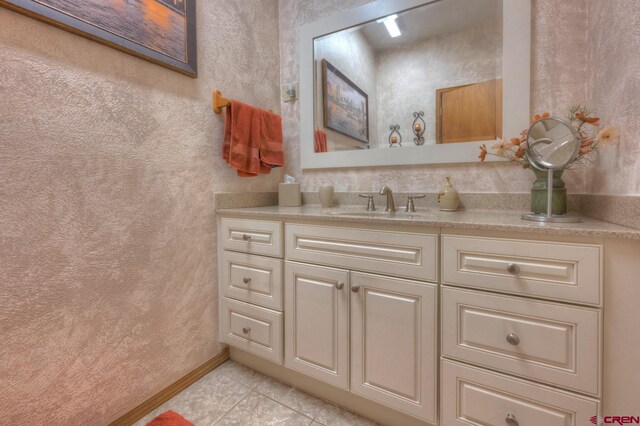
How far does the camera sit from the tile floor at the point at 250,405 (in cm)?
113

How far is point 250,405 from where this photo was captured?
1.22m

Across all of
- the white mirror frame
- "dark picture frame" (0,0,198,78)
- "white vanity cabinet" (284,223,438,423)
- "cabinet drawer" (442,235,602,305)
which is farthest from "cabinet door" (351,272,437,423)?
"dark picture frame" (0,0,198,78)

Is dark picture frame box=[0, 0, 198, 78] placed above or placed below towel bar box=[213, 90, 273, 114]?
above

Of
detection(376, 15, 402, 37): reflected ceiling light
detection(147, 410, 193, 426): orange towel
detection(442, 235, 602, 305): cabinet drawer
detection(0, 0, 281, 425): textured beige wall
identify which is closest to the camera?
detection(442, 235, 602, 305): cabinet drawer

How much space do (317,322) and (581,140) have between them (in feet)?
3.89

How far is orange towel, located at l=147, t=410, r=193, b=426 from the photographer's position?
108cm

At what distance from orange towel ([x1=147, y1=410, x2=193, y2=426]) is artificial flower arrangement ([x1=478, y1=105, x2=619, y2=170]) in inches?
65.0

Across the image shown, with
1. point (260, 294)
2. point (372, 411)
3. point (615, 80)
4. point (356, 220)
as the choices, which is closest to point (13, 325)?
point (260, 294)

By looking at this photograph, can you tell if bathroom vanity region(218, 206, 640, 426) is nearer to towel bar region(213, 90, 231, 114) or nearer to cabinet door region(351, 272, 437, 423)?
cabinet door region(351, 272, 437, 423)

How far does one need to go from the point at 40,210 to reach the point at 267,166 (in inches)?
39.9

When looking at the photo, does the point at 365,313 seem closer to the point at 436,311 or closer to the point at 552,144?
the point at 436,311

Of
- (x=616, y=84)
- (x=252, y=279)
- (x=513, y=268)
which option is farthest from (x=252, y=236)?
(x=616, y=84)

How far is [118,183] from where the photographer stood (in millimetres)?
1079

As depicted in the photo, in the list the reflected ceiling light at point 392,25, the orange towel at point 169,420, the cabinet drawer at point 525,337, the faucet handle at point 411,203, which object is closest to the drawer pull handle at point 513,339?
the cabinet drawer at point 525,337
